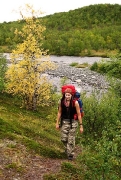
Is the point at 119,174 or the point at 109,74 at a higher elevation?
the point at 109,74

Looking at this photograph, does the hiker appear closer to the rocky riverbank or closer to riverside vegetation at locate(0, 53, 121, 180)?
riverside vegetation at locate(0, 53, 121, 180)

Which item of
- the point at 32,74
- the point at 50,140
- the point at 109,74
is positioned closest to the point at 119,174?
the point at 50,140

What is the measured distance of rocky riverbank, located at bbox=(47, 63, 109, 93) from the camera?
5036 centimetres

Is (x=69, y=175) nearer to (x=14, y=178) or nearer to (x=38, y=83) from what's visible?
(x=14, y=178)

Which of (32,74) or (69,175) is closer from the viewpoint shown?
(69,175)

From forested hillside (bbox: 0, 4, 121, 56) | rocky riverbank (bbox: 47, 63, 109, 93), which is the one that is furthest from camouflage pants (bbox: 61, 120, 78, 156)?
forested hillside (bbox: 0, 4, 121, 56)

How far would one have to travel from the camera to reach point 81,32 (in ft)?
383

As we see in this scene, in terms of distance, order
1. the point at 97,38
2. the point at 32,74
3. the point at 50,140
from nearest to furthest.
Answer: the point at 50,140 < the point at 32,74 < the point at 97,38

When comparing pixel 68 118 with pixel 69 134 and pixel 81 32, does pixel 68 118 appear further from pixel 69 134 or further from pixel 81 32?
pixel 81 32

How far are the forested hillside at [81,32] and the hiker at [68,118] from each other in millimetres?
73571

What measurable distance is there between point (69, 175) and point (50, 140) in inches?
204

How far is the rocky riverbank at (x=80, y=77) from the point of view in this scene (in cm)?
5036

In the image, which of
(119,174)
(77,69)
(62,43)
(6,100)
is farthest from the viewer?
(62,43)

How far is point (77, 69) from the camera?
64.8 metres
